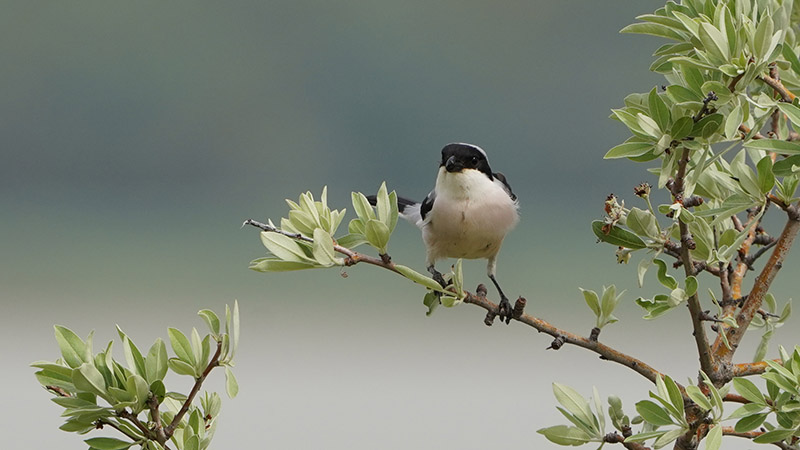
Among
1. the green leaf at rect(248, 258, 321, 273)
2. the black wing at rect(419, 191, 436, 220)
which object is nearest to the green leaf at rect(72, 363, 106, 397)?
the green leaf at rect(248, 258, 321, 273)

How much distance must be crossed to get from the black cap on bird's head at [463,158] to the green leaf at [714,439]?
80 cm

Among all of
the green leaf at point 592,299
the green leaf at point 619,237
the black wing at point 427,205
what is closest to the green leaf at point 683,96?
the green leaf at point 619,237

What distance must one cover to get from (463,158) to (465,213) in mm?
117

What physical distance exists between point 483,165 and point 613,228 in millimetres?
734

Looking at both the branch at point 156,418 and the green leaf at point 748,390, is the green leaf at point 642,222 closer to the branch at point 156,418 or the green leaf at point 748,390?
the green leaf at point 748,390

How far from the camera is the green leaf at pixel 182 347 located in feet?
2.35

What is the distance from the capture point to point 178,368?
0.70 metres

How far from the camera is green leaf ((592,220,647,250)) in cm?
77

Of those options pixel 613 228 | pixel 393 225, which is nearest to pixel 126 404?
pixel 393 225

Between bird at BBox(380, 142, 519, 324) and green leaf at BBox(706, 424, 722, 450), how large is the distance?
0.66 m

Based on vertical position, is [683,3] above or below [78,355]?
above

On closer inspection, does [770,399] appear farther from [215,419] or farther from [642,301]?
[215,419]

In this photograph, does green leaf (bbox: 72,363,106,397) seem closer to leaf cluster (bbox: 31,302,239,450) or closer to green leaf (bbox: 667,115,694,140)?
leaf cluster (bbox: 31,302,239,450)

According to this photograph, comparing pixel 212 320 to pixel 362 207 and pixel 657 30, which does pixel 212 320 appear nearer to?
pixel 362 207
